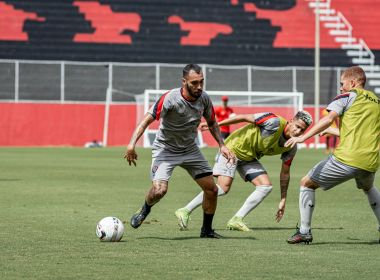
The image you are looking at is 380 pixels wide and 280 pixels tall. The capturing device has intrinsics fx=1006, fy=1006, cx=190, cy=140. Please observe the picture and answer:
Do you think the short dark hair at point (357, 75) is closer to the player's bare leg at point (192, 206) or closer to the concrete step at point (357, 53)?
the player's bare leg at point (192, 206)

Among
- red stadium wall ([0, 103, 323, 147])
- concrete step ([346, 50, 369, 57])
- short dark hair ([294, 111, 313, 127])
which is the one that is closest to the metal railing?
red stadium wall ([0, 103, 323, 147])

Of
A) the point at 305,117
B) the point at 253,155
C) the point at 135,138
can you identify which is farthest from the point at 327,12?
the point at 135,138

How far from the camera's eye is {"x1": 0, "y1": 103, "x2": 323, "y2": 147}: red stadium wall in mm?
39750

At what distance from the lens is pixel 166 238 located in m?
10.7

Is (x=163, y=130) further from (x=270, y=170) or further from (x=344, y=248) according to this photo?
(x=270, y=170)

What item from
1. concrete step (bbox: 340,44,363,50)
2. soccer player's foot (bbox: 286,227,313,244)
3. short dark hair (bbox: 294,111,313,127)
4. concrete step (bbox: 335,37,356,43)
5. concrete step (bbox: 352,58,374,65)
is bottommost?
soccer player's foot (bbox: 286,227,313,244)

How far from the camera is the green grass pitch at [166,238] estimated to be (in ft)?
26.6

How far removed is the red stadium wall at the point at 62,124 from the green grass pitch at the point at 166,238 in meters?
18.9

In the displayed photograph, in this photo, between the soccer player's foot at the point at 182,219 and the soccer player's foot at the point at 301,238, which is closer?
the soccer player's foot at the point at 301,238

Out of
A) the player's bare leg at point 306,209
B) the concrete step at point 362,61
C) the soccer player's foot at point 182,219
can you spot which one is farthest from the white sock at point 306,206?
the concrete step at point 362,61

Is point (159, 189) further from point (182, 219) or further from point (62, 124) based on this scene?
point (62, 124)

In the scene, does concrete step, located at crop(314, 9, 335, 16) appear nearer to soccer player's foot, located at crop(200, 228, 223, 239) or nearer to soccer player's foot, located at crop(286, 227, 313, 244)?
soccer player's foot, located at crop(200, 228, 223, 239)

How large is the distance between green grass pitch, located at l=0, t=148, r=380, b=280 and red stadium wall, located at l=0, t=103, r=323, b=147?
1892 centimetres

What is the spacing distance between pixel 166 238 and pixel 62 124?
1179 inches
